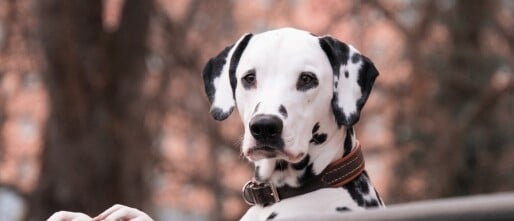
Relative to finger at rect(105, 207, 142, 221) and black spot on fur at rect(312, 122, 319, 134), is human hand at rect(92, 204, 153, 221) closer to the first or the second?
finger at rect(105, 207, 142, 221)

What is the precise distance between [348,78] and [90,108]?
9.07 m

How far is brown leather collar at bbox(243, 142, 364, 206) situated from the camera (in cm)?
438

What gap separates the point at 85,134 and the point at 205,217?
1071cm

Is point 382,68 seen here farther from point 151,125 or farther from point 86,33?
point 86,33

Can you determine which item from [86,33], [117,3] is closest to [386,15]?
[117,3]

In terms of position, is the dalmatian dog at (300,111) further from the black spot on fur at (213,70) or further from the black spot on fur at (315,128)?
the black spot on fur at (213,70)

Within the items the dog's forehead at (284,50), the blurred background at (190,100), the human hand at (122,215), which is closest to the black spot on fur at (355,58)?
the dog's forehead at (284,50)

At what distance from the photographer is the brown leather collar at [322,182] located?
438 centimetres

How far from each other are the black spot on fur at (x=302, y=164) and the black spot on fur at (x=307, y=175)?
0.02 m

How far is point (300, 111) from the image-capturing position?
432cm

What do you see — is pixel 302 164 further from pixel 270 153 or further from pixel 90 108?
pixel 90 108

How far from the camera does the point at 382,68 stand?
20.3 m

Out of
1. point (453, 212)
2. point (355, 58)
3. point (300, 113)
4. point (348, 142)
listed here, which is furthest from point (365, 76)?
point (453, 212)

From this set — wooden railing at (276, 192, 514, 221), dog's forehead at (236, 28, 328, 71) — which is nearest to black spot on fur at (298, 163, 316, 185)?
dog's forehead at (236, 28, 328, 71)
